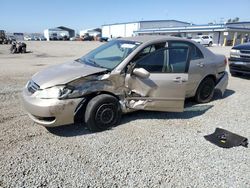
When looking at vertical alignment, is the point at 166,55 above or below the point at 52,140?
above

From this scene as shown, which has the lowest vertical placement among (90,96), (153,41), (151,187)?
(151,187)

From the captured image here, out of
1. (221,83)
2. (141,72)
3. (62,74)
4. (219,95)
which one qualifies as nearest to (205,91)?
(221,83)

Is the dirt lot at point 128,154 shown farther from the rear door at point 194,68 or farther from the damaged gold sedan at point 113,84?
the rear door at point 194,68

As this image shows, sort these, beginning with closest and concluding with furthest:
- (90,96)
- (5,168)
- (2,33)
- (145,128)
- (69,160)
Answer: (5,168), (69,160), (90,96), (145,128), (2,33)

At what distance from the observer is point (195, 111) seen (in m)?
5.23

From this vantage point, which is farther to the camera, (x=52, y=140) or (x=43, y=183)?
(x=52, y=140)

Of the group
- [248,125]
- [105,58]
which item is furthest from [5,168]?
[248,125]

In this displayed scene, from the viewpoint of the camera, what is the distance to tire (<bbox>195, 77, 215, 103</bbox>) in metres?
5.54

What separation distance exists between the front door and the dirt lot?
40 cm

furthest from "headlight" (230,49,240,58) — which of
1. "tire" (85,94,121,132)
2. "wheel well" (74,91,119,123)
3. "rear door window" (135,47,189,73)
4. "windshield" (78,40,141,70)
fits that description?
"wheel well" (74,91,119,123)

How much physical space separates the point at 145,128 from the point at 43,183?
6.74 ft

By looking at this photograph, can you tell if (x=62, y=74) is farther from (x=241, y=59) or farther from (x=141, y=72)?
(x=241, y=59)

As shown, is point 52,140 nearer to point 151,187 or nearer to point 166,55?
point 151,187

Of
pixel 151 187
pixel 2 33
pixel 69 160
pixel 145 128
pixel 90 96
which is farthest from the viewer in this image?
pixel 2 33
